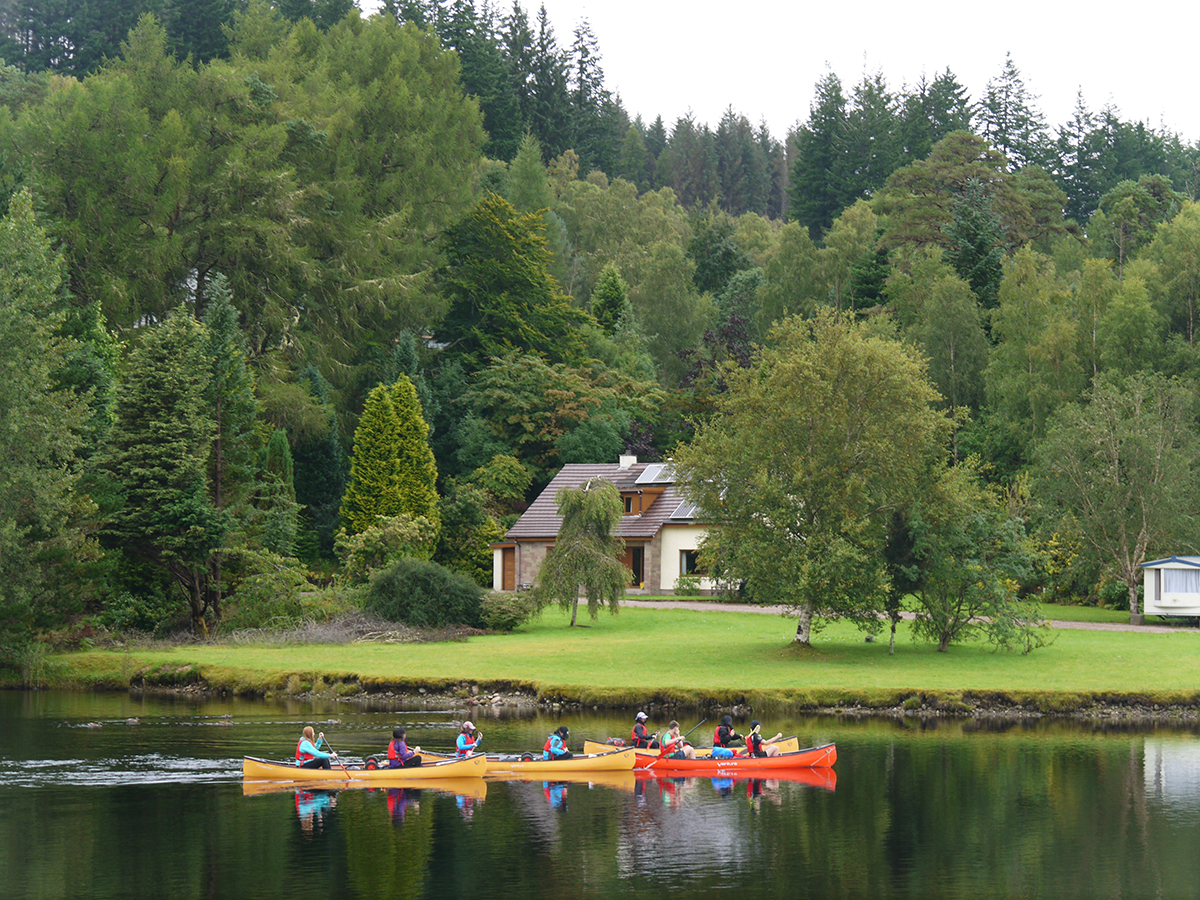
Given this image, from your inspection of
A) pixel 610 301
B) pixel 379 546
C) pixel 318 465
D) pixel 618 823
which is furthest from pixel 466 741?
pixel 610 301

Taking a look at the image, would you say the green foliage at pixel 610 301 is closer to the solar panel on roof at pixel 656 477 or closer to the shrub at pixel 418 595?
the solar panel on roof at pixel 656 477

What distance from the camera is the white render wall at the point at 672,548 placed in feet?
236

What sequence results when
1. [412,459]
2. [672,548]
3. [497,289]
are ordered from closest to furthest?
[412,459] < [672,548] < [497,289]

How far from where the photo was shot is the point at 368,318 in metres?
83.1

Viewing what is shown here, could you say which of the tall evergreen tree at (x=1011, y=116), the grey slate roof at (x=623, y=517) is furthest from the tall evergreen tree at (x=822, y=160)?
the grey slate roof at (x=623, y=517)

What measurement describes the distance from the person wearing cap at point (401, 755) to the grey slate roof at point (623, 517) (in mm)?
40367

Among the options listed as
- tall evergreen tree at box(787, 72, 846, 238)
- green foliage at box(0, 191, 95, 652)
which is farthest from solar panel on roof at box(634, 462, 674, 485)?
tall evergreen tree at box(787, 72, 846, 238)

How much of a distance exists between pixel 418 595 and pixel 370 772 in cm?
2534

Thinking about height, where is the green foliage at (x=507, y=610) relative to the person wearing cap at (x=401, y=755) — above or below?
above

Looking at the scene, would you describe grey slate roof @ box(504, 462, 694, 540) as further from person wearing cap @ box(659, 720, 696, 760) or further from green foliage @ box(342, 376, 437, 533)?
person wearing cap @ box(659, 720, 696, 760)

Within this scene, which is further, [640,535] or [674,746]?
[640,535]

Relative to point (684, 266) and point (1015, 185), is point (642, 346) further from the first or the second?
point (1015, 185)

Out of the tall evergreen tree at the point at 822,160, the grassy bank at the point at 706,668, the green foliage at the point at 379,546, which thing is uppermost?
the tall evergreen tree at the point at 822,160

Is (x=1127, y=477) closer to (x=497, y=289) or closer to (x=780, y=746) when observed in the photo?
(x=780, y=746)
